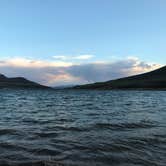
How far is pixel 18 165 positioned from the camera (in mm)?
10867

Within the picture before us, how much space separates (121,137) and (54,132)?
14.8ft

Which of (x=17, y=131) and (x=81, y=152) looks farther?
(x=17, y=131)

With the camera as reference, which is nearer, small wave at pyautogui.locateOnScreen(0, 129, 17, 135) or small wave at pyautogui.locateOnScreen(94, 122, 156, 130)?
small wave at pyautogui.locateOnScreen(0, 129, 17, 135)

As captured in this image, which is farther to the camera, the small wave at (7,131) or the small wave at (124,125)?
the small wave at (124,125)

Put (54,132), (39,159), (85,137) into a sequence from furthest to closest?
1. (54,132)
2. (85,137)
3. (39,159)

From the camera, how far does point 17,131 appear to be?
1858 centimetres

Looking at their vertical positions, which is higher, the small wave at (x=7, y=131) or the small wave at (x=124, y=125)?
the small wave at (x=7, y=131)

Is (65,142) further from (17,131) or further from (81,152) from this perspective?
(17,131)

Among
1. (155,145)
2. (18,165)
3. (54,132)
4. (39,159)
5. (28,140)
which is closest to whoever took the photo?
(18,165)

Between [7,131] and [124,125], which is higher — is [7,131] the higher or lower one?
the higher one

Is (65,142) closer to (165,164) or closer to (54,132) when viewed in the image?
(54,132)

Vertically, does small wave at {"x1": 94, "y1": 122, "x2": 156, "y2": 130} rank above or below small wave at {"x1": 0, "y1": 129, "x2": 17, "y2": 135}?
below

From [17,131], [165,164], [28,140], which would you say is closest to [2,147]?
[28,140]

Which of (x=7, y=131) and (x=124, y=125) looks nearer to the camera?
(x=7, y=131)
